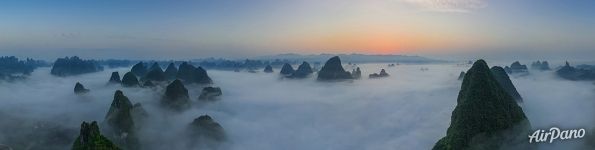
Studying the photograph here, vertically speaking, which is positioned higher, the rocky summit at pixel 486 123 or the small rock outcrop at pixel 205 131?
the rocky summit at pixel 486 123

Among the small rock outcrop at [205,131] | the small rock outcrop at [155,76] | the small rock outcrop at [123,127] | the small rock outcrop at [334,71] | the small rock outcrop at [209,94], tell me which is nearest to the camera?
the small rock outcrop at [123,127]

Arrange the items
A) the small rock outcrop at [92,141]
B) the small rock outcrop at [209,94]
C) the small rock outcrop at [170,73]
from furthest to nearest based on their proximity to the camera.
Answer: the small rock outcrop at [170,73] → the small rock outcrop at [209,94] → the small rock outcrop at [92,141]

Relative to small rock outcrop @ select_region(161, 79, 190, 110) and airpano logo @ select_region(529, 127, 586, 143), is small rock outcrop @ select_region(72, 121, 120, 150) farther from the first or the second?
small rock outcrop @ select_region(161, 79, 190, 110)

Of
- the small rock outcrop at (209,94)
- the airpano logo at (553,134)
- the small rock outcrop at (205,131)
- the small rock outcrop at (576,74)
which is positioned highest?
the airpano logo at (553,134)

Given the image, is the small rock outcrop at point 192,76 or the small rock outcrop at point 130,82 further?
the small rock outcrop at point 192,76

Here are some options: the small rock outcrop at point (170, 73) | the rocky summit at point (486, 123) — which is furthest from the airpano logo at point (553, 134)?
the small rock outcrop at point (170, 73)

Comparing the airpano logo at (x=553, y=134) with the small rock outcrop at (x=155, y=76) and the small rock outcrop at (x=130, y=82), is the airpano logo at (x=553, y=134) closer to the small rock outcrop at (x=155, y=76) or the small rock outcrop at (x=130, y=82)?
the small rock outcrop at (x=130, y=82)

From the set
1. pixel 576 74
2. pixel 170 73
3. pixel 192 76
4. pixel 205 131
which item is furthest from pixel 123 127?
pixel 576 74

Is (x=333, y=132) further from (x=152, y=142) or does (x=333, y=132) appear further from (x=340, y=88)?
(x=340, y=88)
